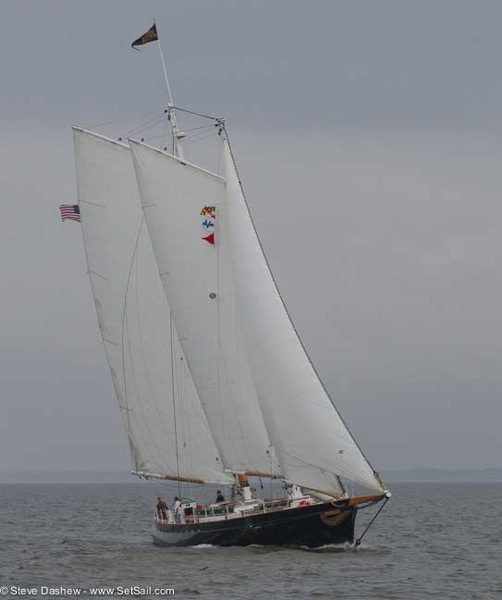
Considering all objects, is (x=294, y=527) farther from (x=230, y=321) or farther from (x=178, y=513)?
(x=230, y=321)

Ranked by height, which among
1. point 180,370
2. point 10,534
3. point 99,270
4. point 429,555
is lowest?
point 429,555

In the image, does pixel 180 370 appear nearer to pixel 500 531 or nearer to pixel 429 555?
pixel 429 555

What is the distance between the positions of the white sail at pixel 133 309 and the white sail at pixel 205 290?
4.38 m

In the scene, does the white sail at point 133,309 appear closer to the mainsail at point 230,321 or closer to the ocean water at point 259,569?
the mainsail at point 230,321

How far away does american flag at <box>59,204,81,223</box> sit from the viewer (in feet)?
242

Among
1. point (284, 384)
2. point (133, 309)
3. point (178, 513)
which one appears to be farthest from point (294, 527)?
point (133, 309)

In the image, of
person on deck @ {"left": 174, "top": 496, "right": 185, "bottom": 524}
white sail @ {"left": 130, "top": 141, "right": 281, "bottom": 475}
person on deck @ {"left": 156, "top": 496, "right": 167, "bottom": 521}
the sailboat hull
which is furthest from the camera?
person on deck @ {"left": 156, "top": 496, "right": 167, "bottom": 521}

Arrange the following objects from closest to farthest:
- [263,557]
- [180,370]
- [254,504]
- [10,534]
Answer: [263,557] → [254,504] → [180,370] → [10,534]

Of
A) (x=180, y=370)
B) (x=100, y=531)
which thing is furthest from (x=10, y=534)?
(x=180, y=370)

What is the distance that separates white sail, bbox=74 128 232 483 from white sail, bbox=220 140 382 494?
8.41 meters

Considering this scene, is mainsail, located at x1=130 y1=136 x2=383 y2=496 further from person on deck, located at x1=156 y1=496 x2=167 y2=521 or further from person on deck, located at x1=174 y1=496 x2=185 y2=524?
person on deck, located at x1=156 y1=496 x2=167 y2=521

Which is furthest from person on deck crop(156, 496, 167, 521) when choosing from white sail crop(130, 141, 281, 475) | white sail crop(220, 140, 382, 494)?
white sail crop(220, 140, 382, 494)

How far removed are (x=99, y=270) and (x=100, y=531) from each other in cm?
2597

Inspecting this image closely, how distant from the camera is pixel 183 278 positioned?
215 ft
